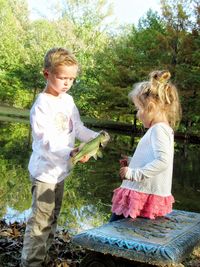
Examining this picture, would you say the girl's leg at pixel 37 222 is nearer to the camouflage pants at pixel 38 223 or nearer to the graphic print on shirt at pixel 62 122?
the camouflage pants at pixel 38 223

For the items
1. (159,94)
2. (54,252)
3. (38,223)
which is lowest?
(54,252)

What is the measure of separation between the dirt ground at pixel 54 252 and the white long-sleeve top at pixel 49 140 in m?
0.89

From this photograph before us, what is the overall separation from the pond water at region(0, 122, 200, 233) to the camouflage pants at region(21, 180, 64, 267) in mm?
1877

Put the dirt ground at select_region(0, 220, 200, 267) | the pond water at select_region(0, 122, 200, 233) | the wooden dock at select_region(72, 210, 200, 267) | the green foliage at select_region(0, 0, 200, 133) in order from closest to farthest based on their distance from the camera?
1. the wooden dock at select_region(72, 210, 200, 267)
2. the dirt ground at select_region(0, 220, 200, 267)
3. the pond water at select_region(0, 122, 200, 233)
4. the green foliage at select_region(0, 0, 200, 133)

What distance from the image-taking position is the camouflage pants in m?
3.73

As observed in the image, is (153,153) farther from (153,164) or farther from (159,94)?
(159,94)

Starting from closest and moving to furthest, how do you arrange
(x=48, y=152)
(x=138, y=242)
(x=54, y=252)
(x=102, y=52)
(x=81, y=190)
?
(x=138, y=242) → (x=48, y=152) → (x=54, y=252) → (x=81, y=190) → (x=102, y=52)

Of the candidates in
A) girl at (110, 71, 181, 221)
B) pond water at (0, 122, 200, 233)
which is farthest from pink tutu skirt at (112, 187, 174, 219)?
pond water at (0, 122, 200, 233)

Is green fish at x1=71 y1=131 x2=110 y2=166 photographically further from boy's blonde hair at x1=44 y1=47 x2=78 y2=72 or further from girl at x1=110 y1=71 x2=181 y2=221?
boy's blonde hair at x1=44 y1=47 x2=78 y2=72

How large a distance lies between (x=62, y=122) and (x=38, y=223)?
0.86 m

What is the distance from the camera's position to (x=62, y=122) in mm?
3871

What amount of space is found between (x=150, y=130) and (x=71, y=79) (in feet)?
Answer: 2.63

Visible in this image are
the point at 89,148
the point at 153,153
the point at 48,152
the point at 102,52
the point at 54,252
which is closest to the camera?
the point at 89,148

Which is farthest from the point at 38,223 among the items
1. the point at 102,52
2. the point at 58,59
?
the point at 102,52
